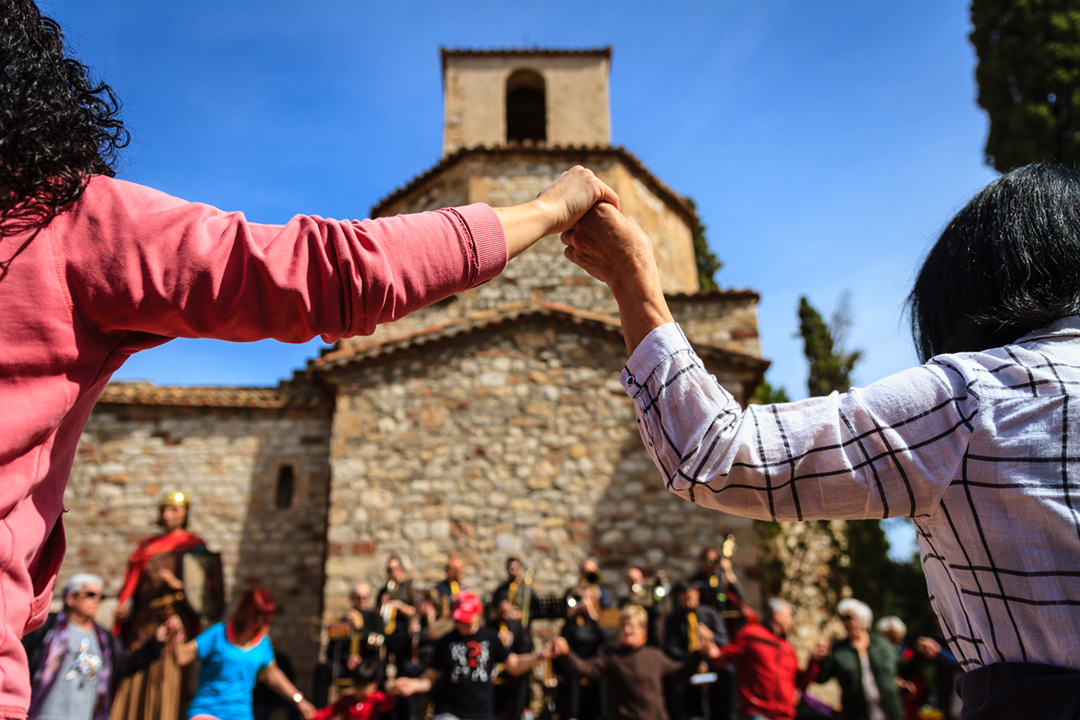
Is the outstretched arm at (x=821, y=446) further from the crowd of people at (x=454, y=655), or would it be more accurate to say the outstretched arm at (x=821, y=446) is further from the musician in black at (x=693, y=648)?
the musician in black at (x=693, y=648)

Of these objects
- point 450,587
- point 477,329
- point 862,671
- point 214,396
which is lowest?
point 862,671

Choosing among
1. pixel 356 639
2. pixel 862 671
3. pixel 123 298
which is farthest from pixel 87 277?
pixel 862 671

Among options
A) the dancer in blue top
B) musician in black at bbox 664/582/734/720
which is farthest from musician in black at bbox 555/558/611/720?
the dancer in blue top

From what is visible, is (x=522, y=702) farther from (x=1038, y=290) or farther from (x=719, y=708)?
(x=1038, y=290)

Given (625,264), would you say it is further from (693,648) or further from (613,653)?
(693,648)

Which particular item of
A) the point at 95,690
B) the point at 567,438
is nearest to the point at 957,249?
the point at 95,690

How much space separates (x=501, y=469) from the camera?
9289mm

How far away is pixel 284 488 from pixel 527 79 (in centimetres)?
893

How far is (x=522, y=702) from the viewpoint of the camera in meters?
6.89

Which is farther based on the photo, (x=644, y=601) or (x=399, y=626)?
(x=644, y=601)

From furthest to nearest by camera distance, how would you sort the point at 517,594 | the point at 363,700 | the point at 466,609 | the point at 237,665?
the point at 517,594
the point at 363,700
the point at 466,609
the point at 237,665

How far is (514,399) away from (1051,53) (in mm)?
9926

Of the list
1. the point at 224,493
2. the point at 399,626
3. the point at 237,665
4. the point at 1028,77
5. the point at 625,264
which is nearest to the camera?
the point at 625,264

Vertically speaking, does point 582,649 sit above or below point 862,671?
above
